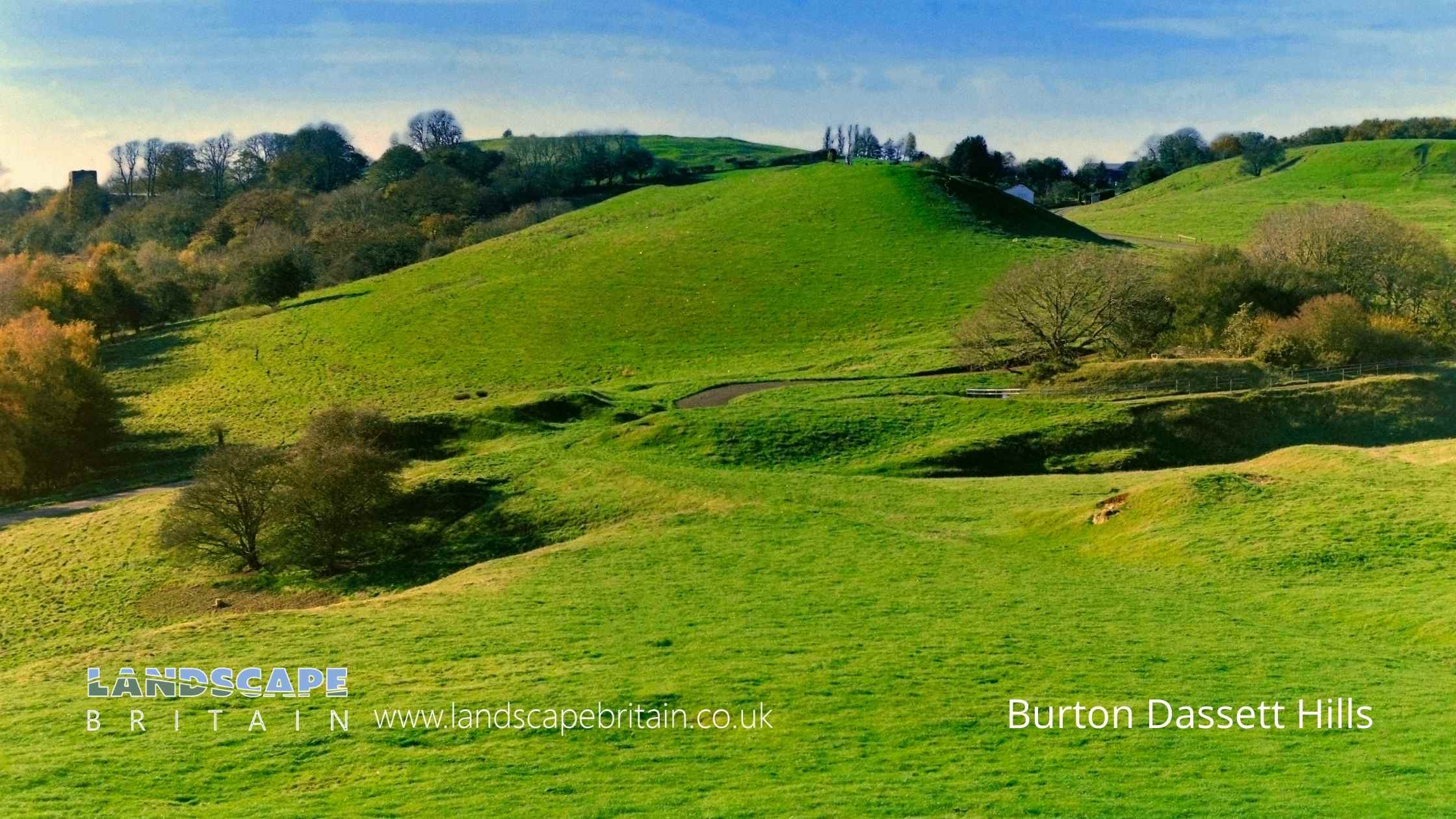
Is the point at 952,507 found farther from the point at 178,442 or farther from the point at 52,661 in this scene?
the point at 178,442

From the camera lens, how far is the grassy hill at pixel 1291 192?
4572 inches

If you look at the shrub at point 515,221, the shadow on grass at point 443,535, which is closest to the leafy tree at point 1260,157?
the shrub at point 515,221

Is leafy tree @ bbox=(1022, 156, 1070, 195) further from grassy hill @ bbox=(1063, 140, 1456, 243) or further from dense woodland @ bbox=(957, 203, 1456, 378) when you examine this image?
dense woodland @ bbox=(957, 203, 1456, 378)

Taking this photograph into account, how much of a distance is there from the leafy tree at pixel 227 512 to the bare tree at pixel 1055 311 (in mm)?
37989

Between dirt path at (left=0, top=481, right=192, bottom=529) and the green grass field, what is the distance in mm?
2838

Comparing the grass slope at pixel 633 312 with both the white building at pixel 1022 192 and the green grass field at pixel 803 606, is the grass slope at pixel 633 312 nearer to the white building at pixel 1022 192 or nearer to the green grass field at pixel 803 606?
the green grass field at pixel 803 606

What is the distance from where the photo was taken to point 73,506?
5328 cm

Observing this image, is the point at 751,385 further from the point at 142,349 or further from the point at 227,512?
the point at 142,349

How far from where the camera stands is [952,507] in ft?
125

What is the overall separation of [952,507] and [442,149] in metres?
150

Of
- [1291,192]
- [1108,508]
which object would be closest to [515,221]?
[1291,192]

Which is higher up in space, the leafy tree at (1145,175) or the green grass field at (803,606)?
the leafy tree at (1145,175)

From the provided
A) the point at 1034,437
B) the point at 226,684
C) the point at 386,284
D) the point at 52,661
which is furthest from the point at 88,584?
the point at 386,284

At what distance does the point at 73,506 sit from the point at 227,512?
775 inches
